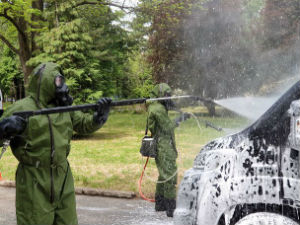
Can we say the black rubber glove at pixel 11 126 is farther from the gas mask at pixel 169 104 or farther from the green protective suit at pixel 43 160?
the gas mask at pixel 169 104

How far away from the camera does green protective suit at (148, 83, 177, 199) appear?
534cm

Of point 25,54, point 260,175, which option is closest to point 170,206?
point 260,175

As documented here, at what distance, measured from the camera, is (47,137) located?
117 inches

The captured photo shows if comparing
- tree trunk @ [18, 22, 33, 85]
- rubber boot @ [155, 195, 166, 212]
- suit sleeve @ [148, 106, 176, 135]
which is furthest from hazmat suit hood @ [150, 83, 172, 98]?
tree trunk @ [18, 22, 33, 85]

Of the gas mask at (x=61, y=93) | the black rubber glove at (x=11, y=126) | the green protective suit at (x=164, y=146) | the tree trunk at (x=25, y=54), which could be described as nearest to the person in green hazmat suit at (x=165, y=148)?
the green protective suit at (x=164, y=146)

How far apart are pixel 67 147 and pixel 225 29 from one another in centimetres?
1698

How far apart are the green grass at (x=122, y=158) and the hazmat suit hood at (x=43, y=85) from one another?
272 cm

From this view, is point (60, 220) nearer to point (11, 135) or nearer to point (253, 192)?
point (11, 135)

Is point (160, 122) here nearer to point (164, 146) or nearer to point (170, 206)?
point (164, 146)

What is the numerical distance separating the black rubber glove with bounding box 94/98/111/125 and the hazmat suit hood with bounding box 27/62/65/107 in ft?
1.28

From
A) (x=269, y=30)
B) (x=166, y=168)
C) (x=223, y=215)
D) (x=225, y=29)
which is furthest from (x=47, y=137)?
(x=269, y=30)

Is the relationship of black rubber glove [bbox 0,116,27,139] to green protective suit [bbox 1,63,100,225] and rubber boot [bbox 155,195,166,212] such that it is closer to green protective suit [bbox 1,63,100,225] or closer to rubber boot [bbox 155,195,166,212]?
green protective suit [bbox 1,63,100,225]

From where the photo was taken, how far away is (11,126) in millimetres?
2738

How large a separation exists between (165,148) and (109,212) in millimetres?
1254
